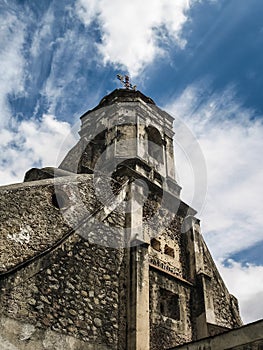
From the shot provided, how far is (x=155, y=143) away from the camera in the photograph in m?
16.1

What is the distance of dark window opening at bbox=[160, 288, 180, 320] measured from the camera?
10938mm

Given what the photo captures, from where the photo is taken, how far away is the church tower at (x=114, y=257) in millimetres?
7941

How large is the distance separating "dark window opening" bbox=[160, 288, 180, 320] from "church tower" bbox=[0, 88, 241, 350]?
0.09 ft

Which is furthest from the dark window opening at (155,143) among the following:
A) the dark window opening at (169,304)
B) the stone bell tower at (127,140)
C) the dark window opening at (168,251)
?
the dark window opening at (169,304)

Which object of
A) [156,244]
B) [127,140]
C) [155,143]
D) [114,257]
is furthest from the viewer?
[155,143]

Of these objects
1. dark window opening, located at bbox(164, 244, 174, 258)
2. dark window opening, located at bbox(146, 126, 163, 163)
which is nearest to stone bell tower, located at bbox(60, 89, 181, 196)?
dark window opening, located at bbox(146, 126, 163, 163)

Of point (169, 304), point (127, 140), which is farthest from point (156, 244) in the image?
point (127, 140)

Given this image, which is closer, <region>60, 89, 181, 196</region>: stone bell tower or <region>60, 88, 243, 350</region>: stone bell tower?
<region>60, 88, 243, 350</region>: stone bell tower

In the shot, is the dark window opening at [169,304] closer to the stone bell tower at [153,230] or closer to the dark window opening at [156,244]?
the stone bell tower at [153,230]

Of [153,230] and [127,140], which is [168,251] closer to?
[153,230]

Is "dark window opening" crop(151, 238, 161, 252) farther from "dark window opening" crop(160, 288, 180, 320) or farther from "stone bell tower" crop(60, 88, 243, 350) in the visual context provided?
"dark window opening" crop(160, 288, 180, 320)

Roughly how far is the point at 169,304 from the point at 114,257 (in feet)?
8.21

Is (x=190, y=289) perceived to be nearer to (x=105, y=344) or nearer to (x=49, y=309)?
(x=105, y=344)

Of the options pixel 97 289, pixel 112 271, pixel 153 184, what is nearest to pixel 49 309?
pixel 97 289
